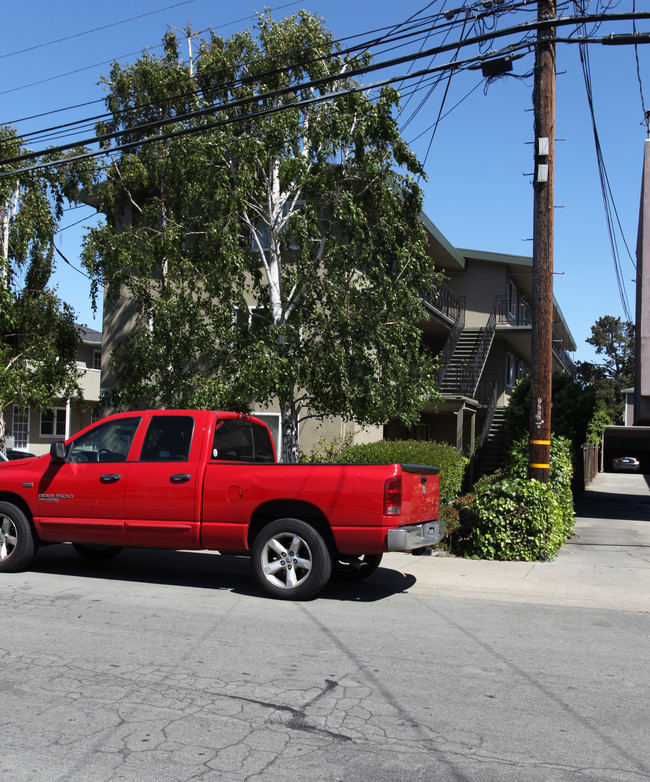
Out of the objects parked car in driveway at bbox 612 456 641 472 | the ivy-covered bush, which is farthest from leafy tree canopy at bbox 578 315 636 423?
the ivy-covered bush

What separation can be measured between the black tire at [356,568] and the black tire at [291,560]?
3.57 ft

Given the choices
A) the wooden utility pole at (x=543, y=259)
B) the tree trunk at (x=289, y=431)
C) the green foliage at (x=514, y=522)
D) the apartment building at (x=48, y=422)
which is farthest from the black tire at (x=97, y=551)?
the apartment building at (x=48, y=422)

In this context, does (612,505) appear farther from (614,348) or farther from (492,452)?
(614,348)

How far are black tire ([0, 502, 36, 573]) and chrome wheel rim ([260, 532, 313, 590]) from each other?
10.0ft

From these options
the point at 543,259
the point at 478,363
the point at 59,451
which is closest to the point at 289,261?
the point at 543,259

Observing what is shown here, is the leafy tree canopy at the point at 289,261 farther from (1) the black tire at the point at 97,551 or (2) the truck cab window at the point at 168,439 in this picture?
(2) the truck cab window at the point at 168,439

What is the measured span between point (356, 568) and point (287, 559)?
58.8 inches

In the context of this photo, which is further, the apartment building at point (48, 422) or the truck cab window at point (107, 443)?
the apartment building at point (48, 422)

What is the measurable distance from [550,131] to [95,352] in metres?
28.5

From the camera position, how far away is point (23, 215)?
61.4ft

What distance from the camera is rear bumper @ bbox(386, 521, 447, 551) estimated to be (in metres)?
7.57

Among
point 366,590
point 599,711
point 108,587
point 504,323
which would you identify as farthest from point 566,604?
point 504,323

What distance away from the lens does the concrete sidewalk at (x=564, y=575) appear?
8.73 m

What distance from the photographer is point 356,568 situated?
9227 millimetres
